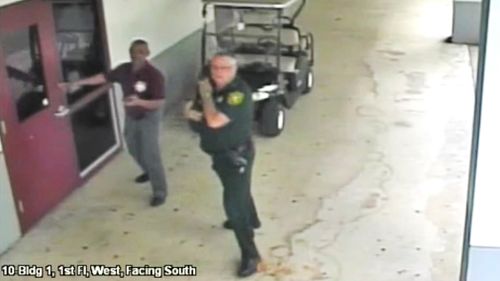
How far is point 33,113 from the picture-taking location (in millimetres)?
5789

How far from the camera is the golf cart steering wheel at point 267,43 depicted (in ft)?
27.2

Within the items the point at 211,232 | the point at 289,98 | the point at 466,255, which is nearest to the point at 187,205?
the point at 211,232

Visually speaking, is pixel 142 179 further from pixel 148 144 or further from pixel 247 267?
pixel 247 267

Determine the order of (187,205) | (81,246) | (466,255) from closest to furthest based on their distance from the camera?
1. (466,255)
2. (81,246)
3. (187,205)

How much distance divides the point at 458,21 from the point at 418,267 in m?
6.72

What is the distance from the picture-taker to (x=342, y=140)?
24.4 ft

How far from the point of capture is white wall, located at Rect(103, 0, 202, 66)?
7051mm

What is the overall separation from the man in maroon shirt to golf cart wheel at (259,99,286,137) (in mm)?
1709

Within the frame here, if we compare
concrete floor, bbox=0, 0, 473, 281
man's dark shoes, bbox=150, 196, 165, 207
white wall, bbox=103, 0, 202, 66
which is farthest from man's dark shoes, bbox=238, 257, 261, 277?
white wall, bbox=103, 0, 202, 66

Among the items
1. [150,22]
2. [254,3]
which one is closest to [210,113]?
[254,3]

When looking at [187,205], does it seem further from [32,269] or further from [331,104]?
[331,104]

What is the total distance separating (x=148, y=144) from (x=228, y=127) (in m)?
1.43

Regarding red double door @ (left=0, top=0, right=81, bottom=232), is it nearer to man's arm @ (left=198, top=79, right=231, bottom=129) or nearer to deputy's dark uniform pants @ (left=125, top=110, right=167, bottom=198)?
deputy's dark uniform pants @ (left=125, top=110, right=167, bottom=198)

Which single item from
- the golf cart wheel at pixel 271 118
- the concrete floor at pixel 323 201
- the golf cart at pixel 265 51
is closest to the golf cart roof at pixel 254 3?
the golf cart at pixel 265 51
